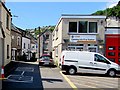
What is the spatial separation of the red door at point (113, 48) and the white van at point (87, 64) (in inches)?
233

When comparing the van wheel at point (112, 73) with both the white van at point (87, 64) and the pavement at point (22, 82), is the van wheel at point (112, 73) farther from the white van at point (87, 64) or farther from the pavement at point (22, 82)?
the pavement at point (22, 82)

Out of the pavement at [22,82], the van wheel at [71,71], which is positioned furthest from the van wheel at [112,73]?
the pavement at [22,82]

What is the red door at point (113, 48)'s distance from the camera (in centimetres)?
2902

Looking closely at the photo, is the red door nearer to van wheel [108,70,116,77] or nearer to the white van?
the white van

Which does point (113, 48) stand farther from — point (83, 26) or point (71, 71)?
point (71, 71)

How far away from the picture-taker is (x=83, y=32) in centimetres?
2938

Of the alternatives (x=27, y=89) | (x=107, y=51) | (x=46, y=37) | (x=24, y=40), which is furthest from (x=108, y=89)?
(x=46, y=37)

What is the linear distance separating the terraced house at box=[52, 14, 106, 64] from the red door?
667 millimetres

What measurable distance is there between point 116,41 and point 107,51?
54.1 inches

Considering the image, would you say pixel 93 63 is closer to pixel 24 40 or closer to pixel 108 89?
pixel 108 89

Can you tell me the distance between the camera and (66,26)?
29.0 metres

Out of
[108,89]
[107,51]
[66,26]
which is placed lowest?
[108,89]

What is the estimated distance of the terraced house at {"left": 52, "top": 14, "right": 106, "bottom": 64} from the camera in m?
29.0

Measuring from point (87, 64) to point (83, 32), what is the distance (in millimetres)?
7011
